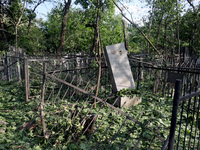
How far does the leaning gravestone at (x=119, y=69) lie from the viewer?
525 cm

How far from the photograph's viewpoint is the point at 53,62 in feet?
23.3

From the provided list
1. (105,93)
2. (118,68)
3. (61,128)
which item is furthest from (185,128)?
(105,93)

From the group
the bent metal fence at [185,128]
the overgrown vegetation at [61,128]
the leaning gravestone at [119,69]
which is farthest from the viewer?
the leaning gravestone at [119,69]

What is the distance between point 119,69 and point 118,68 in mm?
51

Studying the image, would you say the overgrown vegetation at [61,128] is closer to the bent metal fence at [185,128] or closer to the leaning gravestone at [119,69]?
the bent metal fence at [185,128]

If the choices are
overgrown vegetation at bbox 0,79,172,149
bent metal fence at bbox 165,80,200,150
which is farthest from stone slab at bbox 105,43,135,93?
bent metal fence at bbox 165,80,200,150

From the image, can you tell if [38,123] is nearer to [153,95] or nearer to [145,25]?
[153,95]

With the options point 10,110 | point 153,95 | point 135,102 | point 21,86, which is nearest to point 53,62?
point 21,86

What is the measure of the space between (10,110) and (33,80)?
6.83 ft

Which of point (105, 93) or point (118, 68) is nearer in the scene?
point (118, 68)

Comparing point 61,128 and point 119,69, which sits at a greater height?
point 119,69

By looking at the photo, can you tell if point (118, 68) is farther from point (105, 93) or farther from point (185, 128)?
point (185, 128)

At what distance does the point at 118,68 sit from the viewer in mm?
5375

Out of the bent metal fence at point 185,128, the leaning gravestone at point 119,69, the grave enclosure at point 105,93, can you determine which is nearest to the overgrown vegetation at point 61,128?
the grave enclosure at point 105,93
